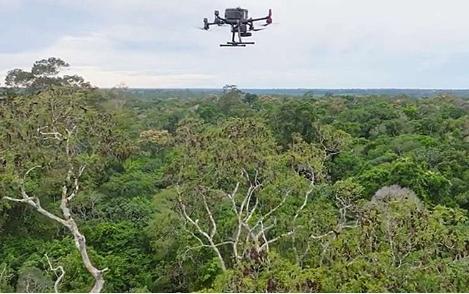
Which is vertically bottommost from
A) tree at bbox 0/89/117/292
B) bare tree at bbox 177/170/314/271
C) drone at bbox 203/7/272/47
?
bare tree at bbox 177/170/314/271

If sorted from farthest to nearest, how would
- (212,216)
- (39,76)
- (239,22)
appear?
(39,76), (212,216), (239,22)

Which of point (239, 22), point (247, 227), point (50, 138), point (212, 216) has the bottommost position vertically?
point (212, 216)

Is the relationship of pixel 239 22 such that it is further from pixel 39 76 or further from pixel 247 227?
pixel 39 76

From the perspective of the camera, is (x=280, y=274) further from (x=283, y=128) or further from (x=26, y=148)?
(x=283, y=128)

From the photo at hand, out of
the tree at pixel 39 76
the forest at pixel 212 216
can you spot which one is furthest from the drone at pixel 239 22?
the tree at pixel 39 76

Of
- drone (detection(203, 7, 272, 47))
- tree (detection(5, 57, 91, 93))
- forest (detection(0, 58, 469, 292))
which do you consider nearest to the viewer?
forest (detection(0, 58, 469, 292))

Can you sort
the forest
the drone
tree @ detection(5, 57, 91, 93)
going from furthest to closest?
tree @ detection(5, 57, 91, 93) → the drone → the forest

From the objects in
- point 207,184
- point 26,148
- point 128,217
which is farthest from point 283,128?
point 26,148

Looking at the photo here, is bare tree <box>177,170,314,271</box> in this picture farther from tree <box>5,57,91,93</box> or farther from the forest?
tree <box>5,57,91,93</box>

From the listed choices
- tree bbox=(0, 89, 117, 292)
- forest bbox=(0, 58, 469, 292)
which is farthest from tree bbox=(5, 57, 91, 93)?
tree bbox=(0, 89, 117, 292)

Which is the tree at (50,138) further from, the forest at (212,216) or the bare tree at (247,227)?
the bare tree at (247,227)

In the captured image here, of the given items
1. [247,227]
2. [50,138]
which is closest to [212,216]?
[247,227]
